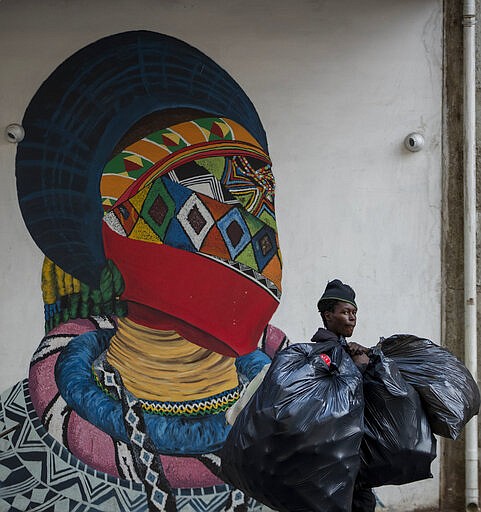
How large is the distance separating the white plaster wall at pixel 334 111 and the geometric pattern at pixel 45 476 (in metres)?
1.67

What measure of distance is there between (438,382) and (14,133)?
402cm

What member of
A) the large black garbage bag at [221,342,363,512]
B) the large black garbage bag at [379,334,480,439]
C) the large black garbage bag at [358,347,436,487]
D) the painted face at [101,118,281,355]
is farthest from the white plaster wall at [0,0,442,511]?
the large black garbage bag at [221,342,363,512]

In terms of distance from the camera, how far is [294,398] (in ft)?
13.2

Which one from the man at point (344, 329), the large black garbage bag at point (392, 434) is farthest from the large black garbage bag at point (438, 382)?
the man at point (344, 329)

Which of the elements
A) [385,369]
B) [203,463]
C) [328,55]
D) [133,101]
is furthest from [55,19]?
[385,369]

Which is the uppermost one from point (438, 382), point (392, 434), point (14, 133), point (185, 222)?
point (14, 133)

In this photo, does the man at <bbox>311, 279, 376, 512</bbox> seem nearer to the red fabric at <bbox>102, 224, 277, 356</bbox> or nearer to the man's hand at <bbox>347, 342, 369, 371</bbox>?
the man's hand at <bbox>347, 342, 369, 371</bbox>

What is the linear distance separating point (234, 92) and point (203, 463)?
2.70 m

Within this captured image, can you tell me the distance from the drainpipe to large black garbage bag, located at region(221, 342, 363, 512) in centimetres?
341

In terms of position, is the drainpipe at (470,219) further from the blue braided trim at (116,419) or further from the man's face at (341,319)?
the man's face at (341,319)

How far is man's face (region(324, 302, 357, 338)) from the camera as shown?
177 inches

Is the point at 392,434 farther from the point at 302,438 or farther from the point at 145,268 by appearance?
the point at 145,268

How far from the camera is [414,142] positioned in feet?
24.3

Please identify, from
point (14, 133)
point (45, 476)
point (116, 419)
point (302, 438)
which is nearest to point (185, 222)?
point (14, 133)
